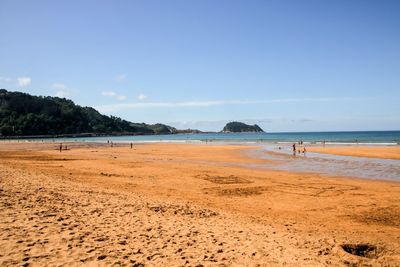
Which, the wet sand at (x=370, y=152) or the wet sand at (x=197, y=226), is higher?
the wet sand at (x=370, y=152)

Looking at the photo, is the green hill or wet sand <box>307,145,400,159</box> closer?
wet sand <box>307,145,400,159</box>

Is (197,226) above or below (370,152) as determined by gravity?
below

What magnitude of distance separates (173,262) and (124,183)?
12.3 m

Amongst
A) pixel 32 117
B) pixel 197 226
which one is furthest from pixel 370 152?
pixel 32 117

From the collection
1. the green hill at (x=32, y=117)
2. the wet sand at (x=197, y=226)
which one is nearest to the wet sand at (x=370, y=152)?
the wet sand at (x=197, y=226)

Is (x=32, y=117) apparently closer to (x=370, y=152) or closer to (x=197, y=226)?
(x=370, y=152)

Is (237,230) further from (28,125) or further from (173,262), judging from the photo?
(28,125)

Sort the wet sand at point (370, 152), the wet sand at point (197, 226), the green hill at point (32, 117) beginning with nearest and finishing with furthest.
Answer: the wet sand at point (197, 226) < the wet sand at point (370, 152) < the green hill at point (32, 117)

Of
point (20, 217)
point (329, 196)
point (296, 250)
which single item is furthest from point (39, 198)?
point (329, 196)

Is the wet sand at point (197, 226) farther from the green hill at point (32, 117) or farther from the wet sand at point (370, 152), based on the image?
the green hill at point (32, 117)

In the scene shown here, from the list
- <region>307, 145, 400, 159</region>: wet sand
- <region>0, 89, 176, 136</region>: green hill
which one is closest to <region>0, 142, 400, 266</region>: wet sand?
<region>307, 145, 400, 159</region>: wet sand

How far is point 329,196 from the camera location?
15.5m

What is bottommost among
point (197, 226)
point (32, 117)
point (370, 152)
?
point (197, 226)

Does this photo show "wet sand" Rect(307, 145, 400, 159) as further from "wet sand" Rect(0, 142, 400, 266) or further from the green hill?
the green hill
